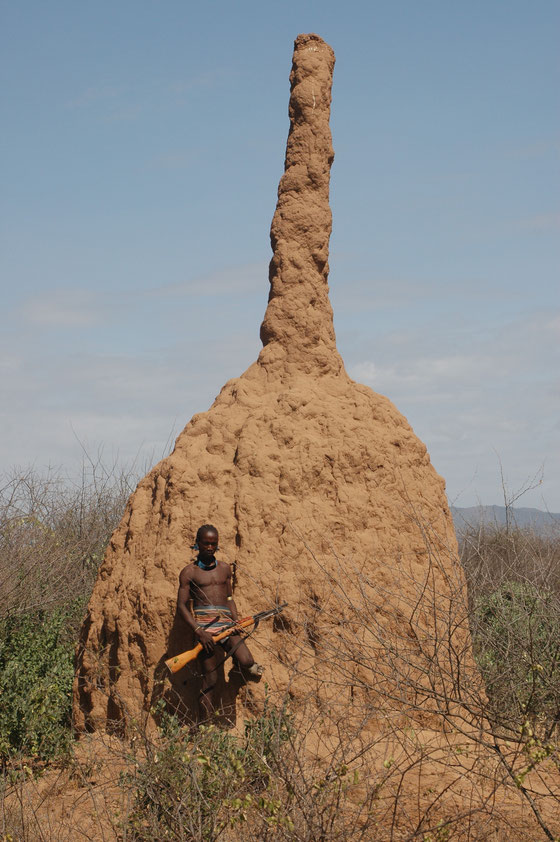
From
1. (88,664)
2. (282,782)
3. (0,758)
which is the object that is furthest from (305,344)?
(0,758)

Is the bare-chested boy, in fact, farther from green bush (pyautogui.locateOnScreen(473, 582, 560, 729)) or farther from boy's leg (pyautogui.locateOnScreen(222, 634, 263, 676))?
green bush (pyautogui.locateOnScreen(473, 582, 560, 729))

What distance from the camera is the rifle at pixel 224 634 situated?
4746 mm

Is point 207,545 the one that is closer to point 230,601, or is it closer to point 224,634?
point 230,601

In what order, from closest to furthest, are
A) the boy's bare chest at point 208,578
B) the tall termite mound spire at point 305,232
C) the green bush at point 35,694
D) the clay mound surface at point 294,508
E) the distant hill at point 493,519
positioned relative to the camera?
1. the boy's bare chest at point 208,578
2. the clay mound surface at point 294,508
3. the green bush at point 35,694
4. the tall termite mound spire at point 305,232
5. the distant hill at point 493,519

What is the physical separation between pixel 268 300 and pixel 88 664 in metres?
2.96

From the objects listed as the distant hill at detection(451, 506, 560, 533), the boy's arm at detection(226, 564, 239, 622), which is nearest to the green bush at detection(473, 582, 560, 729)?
the boy's arm at detection(226, 564, 239, 622)

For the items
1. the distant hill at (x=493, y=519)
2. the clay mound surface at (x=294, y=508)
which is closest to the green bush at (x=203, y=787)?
the clay mound surface at (x=294, y=508)

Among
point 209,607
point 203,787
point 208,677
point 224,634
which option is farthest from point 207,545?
point 203,787

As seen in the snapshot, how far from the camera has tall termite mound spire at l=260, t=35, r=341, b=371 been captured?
6.16m

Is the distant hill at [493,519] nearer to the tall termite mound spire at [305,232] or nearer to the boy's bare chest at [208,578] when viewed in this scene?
the tall termite mound spire at [305,232]

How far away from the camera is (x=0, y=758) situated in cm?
548

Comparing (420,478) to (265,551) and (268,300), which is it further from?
(268,300)

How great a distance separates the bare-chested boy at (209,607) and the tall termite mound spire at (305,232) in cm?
174

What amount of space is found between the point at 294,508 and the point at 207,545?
2.19 ft
